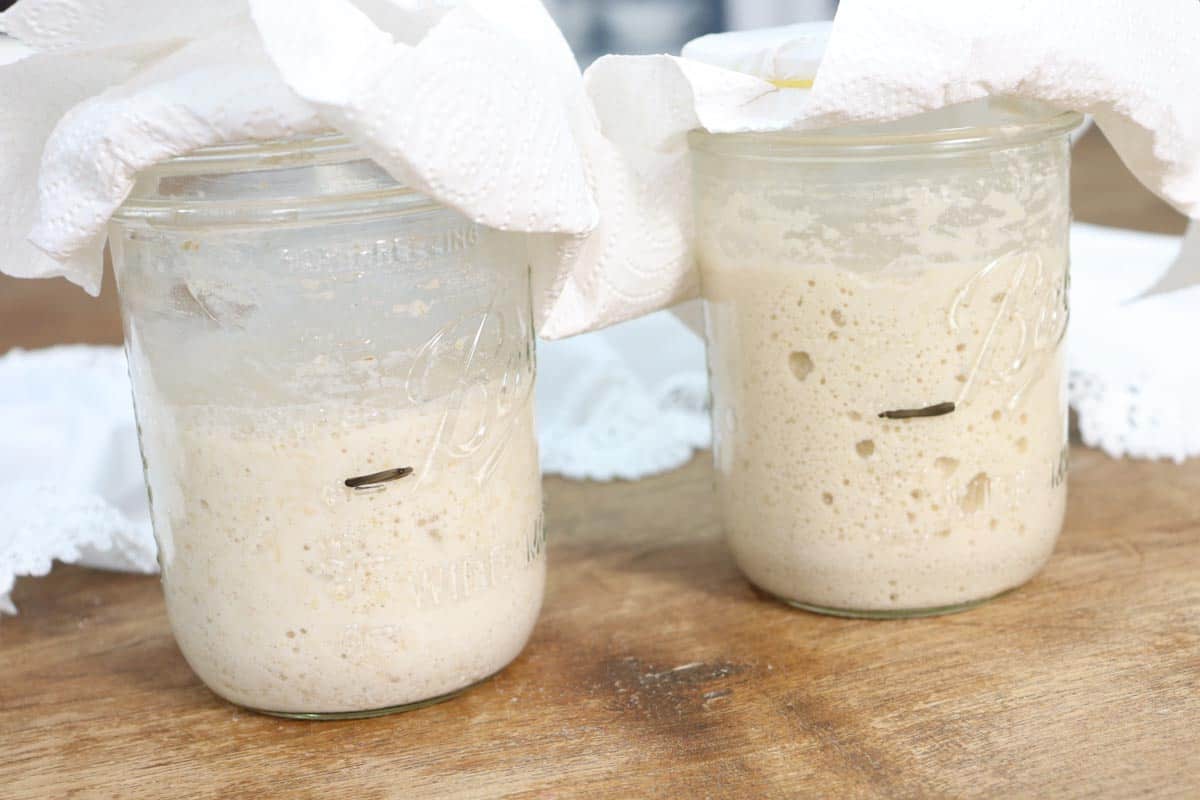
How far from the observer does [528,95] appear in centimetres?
45

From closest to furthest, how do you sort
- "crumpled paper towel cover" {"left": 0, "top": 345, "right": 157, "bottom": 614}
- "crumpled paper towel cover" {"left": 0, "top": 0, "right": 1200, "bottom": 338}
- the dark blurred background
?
"crumpled paper towel cover" {"left": 0, "top": 0, "right": 1200, "bottom": 338} → "crumpled paper towel cover" {"left": 0, "top": 345, "right": 157, "bottom": 614} → the dark blurred background

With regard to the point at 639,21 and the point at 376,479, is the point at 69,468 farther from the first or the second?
the point at 639,21

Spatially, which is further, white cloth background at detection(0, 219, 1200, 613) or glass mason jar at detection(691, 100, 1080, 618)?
white cloth background at detection(0, 219, 1200, 613)

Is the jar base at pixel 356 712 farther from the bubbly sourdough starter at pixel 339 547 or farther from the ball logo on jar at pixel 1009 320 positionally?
the ball logo on jar at pixel 1009 320

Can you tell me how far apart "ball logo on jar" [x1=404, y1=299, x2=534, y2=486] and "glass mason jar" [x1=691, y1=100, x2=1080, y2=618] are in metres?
0.11

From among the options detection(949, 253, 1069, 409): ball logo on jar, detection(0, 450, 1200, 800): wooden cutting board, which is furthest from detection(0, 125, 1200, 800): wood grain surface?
detection(949, 253, 1069, 409): ball logo on jar

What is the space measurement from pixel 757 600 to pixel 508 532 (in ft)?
0.46

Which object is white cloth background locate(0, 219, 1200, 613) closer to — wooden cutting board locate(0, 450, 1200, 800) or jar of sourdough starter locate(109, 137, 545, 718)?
wooden cutting board locate(0, 450, 1200, 800)

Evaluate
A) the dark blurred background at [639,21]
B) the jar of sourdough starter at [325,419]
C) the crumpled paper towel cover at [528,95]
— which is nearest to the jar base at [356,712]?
the jar of sourdough starter at [325,419]

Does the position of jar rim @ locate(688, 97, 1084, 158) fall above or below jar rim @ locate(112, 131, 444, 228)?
below

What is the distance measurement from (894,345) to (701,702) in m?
0.16

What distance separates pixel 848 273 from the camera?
551 millimetres

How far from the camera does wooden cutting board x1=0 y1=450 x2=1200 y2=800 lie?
484 millimetres

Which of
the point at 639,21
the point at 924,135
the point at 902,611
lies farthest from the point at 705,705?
the point at 639,21
